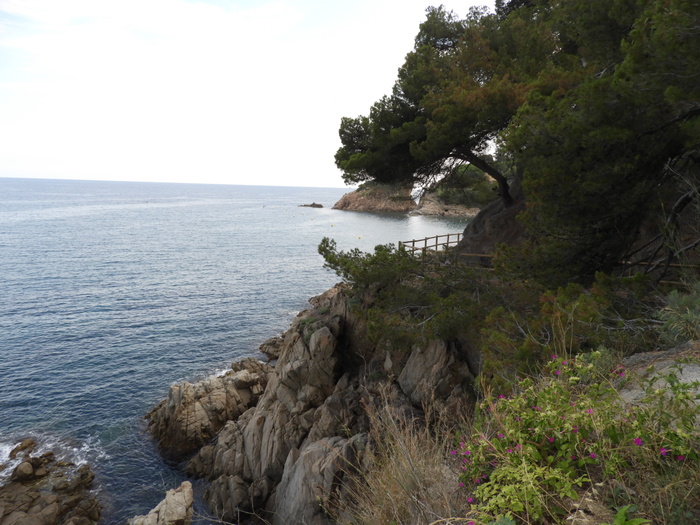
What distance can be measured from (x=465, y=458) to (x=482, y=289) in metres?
10.3

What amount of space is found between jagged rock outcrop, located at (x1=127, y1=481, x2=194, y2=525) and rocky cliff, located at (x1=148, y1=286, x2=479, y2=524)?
38.8 inches

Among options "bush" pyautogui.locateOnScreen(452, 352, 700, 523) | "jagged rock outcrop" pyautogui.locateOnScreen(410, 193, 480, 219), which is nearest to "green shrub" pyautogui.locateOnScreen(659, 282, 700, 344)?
"bush" pyautogui.locateOnScreen(452, 352, 700, 523)

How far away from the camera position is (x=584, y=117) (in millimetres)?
8094

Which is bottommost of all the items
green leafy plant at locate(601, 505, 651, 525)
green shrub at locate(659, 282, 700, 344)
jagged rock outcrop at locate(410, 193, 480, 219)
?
green leafy plant at locate(601, 505, 651, 525)

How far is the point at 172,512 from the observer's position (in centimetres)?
1285

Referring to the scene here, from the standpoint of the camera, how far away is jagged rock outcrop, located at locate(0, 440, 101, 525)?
13547 mm

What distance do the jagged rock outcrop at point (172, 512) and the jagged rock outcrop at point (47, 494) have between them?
249cm

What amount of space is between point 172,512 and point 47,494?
584cm

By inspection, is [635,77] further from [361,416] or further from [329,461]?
[361,416]

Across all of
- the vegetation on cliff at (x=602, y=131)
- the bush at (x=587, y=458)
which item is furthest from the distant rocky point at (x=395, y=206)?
the bush at (x=587, y=458)

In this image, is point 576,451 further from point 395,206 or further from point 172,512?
point 395,206

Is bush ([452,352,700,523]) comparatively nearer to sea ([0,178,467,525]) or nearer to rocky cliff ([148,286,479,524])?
sea ([0,178,467,525])

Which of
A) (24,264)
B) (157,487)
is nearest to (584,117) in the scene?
(157,487)

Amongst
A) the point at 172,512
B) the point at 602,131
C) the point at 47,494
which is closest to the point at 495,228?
the point at 602,131
